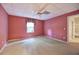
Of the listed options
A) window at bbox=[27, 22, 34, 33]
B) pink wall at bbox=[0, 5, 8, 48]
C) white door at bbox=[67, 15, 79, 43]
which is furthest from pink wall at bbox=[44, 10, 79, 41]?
pink wall at bbox=[0, 5, 8, 48]

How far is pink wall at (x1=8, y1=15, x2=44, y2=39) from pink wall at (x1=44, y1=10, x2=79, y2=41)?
158 millimetres

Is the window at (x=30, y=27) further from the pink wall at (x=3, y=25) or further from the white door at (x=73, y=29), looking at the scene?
the white door at (x=73, y=29)

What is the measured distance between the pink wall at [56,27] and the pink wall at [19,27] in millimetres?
158

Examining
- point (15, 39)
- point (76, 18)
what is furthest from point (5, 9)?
point (76, 18)

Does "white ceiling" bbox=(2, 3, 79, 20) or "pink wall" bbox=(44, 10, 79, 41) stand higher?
"white ceiling" bbox=(2, 3, 79, 20)

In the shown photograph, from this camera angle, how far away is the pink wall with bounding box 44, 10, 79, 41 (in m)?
2.52

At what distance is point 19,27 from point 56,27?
0.90 meters

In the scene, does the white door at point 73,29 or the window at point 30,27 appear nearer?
the white door at point 73,29

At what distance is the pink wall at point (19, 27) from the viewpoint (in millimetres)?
2311

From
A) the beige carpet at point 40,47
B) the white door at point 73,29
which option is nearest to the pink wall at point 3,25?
the beige carpet at point 40,47

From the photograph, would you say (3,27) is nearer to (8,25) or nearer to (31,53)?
(8,25)

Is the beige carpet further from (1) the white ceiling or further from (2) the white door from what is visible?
(1) the white ceiling

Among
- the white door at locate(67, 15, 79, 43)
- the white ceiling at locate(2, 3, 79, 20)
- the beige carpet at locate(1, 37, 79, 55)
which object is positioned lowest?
the beige carpet at locate(1, 37, 79, 55)

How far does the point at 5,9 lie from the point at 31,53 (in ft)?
3.67
